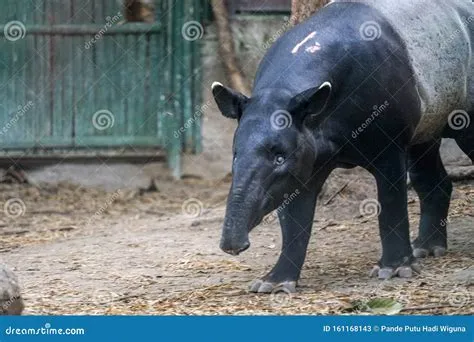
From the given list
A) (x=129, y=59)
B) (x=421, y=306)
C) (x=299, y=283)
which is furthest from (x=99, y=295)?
(x=129, y=59)

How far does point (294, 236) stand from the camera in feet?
24.2

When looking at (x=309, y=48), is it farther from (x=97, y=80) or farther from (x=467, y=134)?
(x=97, y=80)

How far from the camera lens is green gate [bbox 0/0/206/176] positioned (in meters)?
12.0

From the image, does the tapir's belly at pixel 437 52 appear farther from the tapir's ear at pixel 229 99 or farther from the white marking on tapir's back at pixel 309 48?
the tapir's ear at pixel 229 99

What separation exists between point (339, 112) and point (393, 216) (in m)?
0.76

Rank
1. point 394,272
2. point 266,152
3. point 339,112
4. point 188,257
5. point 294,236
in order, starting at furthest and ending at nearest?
point 188,257 → point 394,272 → point 294,236 → point 339,112 → point 266,152

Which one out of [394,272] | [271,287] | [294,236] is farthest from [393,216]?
[271,287]

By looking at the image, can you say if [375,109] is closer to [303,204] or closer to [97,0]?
[303,204]

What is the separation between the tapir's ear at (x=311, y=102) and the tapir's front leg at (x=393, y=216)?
2.26 feet

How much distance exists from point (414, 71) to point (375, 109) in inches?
18.3

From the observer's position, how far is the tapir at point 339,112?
679cm

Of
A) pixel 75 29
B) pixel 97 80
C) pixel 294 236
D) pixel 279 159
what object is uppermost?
pixel 75 29

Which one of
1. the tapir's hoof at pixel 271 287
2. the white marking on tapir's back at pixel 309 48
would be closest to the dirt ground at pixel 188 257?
the tapir's hoof at pixel 271 287

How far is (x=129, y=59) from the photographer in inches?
480
